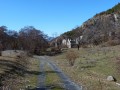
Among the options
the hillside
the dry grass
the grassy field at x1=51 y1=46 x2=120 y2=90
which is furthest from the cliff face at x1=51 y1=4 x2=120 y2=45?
the dry grass

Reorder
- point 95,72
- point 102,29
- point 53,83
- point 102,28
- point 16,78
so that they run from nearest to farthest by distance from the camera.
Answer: point 53,83, point 16,78, point 95,72, point 102,29, point 102,28

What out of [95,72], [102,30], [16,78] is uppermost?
[102,30]

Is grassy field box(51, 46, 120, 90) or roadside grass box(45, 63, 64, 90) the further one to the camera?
grassy field box(51, 46, 120, 90)

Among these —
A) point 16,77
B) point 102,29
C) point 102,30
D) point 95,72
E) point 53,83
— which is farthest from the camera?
point 102,29

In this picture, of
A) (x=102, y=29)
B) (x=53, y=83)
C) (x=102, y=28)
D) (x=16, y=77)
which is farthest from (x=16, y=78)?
(x=102, y=28)

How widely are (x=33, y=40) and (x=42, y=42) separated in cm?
533

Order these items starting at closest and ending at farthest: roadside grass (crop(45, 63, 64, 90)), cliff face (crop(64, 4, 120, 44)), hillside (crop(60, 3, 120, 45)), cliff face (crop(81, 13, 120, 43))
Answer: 1. roadside grass (crop(45, 63, 64, 90))
2. hillside (crop(60, 3, 120, 45))
3. cliff face (crop(64, 4, 120, 44))
4. cliff face (crop(81, 13, 120, 43))

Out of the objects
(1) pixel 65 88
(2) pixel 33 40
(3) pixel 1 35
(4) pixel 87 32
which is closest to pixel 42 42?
(2) pixel 33 40

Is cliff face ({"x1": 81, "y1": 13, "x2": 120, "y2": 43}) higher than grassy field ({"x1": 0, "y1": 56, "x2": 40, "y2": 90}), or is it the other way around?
cliff face ({"x1": 81, "y1": 13, "x2": 120, "y2": 43})

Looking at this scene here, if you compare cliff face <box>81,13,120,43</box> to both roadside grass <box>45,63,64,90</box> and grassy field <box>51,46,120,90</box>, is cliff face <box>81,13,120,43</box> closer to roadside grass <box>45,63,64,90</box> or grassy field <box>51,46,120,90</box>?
grassy field <box>51,46,120,90</box>

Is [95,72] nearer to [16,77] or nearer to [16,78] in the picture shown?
[16,77]

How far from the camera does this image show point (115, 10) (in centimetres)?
17125

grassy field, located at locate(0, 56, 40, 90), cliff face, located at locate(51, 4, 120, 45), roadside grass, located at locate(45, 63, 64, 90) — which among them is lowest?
roadside grass, located at locate(45, 63, 64, 90)

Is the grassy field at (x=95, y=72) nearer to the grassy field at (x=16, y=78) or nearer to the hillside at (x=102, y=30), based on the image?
the grassy field at (x=16, y=78)
